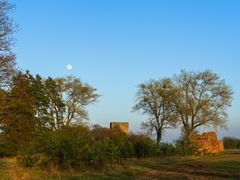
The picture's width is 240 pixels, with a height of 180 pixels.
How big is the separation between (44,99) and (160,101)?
18.8 meters

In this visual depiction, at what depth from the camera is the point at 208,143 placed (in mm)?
56062

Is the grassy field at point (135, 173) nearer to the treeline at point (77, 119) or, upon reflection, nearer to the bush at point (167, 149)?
the treeline at point (77, 119)

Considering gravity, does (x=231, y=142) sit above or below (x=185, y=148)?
above

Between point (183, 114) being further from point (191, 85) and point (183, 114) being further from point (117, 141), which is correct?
point (117, 141)

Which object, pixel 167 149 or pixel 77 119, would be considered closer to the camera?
pixel 167 149

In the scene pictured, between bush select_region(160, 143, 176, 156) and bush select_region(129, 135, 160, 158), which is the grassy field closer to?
bush select_region(129, 135, 160, 158)

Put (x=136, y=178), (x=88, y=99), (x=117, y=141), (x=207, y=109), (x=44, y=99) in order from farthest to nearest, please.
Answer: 1. (x=88, y=99)
2. (x=207, y=109)
3. (x=44, y=99)
4. (x=117, y=141)
5. (x=136, y=178)

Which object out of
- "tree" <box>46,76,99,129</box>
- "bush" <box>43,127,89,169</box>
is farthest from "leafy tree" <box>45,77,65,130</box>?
"bush" <box>43,127,89,169</box>

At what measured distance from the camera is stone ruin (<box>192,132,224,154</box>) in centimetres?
5303

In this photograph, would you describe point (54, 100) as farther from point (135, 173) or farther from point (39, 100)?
point (135, 173)

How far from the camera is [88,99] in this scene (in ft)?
253

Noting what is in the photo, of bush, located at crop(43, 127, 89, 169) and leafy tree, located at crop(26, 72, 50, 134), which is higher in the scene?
leafy tree, located at crop(26, 72, 50, 134)

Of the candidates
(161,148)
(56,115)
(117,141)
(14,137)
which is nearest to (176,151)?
(161,148)

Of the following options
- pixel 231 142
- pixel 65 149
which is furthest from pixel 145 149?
pixel 231 142
